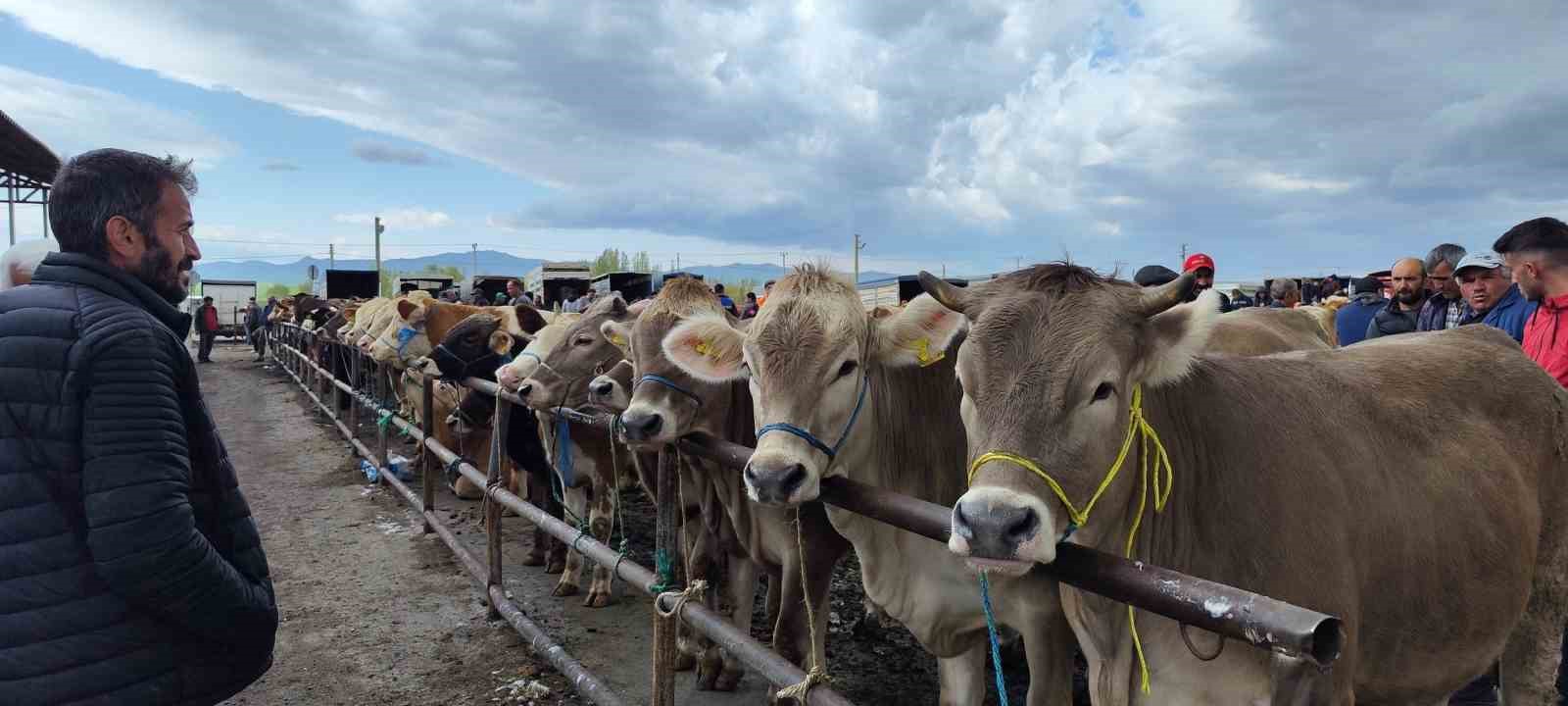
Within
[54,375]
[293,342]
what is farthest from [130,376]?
[293,342]

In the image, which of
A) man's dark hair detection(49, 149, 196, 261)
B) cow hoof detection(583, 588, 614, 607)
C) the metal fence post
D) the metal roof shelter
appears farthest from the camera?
the metal roof shelter

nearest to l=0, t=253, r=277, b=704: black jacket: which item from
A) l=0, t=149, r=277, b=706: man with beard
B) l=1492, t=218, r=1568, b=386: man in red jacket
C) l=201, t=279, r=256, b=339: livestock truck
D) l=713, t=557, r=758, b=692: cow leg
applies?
l=0, t=149, r=277, b=706: man with beard

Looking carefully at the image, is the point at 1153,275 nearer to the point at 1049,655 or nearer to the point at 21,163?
the point at 1049,655

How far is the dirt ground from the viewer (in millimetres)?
4539

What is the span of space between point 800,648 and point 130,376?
9.31 ft

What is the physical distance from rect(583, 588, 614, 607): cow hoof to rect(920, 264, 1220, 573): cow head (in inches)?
163

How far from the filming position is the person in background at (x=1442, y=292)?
5973 mm

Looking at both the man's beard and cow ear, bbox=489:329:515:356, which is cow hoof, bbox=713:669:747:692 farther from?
cow ear, bbox=489:329:515:356

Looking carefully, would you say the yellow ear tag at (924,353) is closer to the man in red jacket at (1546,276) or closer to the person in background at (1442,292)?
the man in red jacket at (1546,276)

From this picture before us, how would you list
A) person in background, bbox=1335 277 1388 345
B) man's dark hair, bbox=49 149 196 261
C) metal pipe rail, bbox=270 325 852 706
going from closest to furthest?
man's dark hair, bbox=49 149 196 261 → metal pipe rail, bbox=270 325 852 706 → person in background, bbox=1335 277 1388 345

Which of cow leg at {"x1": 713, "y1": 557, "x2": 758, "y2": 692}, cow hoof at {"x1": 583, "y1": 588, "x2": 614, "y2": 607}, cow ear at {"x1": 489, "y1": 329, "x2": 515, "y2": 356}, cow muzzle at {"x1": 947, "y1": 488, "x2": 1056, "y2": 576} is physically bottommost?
cow hoof at {"x1": 583, "y1": 588, "x2": 614, "y2": 607}

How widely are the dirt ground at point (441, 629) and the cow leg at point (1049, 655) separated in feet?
5.60

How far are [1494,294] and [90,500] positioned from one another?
6781 mm

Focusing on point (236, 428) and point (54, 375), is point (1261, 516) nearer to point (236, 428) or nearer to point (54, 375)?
point (54, 375)
